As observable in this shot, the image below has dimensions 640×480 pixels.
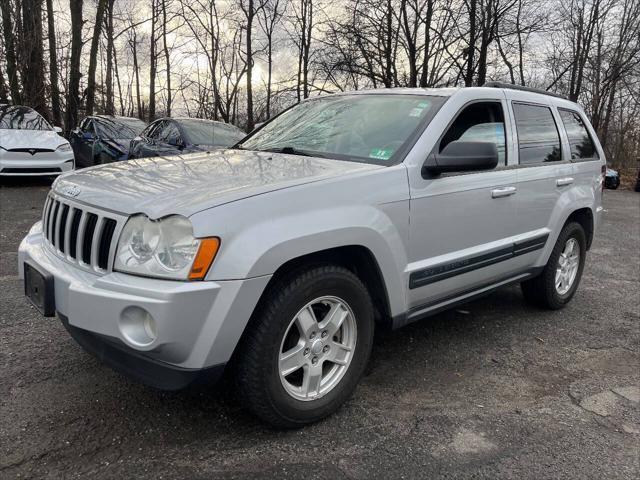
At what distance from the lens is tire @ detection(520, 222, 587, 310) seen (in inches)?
175

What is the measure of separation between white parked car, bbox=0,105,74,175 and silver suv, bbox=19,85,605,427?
7.51 metres

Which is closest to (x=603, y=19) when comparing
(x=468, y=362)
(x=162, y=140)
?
(x=162, y=140)

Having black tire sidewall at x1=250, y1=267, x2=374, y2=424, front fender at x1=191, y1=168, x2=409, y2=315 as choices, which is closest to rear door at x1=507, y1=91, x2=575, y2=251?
front fender at x1=191, y1=168, x2=409, y2=315

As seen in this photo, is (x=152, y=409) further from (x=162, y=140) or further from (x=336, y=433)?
(x=162, y=140)

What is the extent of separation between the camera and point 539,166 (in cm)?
405

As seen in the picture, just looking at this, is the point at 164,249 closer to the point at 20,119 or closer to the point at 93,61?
the point at 20,119

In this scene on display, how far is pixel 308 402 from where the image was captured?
8.72ft

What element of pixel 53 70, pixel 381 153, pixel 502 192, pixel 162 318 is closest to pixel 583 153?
pixel 502 192

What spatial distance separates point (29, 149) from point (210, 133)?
334cm

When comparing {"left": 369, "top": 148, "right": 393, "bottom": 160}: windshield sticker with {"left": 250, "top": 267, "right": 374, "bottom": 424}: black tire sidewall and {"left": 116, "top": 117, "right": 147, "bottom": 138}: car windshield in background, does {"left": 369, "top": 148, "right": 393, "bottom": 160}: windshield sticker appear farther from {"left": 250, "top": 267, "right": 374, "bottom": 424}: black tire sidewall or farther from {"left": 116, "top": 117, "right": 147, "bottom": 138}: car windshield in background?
{"left": 116, "top": 117, "right": 147, "bottom": 138}: car windshield in background

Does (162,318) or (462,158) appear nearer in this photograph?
(162,318)

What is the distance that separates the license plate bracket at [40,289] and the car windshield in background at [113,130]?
9.91m

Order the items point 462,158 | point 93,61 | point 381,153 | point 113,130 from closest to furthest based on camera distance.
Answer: point 462,158
point 381,153
point 113,130
point 93,61

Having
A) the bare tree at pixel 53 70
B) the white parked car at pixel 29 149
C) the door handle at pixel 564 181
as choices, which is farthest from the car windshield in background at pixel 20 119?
the door handle at pixel 564 181
